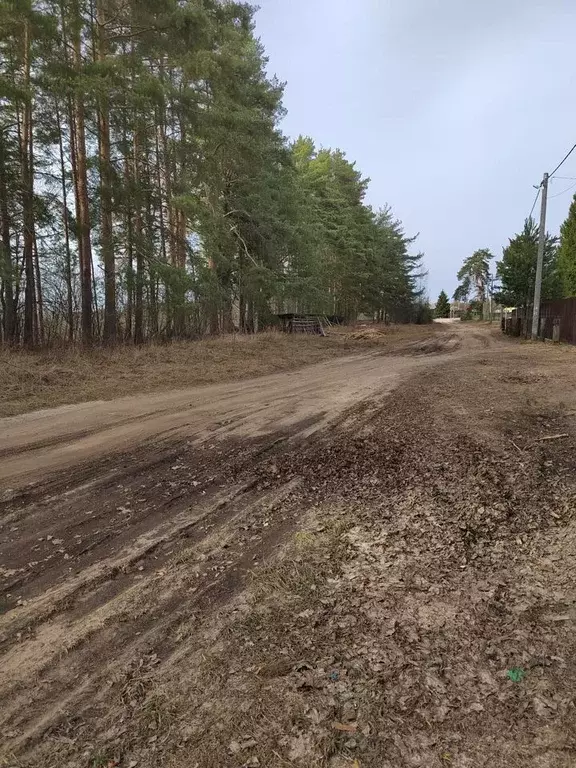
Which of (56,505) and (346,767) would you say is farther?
(56,505)

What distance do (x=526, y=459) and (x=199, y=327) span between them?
54.7 ft

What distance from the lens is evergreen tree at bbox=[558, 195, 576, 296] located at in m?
31.0

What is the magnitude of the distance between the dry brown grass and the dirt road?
10.9 ft

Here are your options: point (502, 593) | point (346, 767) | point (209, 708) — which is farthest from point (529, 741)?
point (209, 708)

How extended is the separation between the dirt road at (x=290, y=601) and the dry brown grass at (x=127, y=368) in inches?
131

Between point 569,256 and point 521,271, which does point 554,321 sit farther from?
point 569,256

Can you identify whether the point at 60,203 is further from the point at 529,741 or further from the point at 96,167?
the point at 529,741

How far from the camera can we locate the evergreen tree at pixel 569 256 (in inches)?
1221

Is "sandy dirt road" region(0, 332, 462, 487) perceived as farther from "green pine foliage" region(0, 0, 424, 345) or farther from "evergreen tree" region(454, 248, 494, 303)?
"evergreen tree" region(454, 248, 494, 303)

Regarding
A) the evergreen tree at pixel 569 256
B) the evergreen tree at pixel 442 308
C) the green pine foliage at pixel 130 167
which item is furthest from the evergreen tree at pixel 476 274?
the green pine foliage at pixel 130 167

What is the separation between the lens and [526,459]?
438 cm

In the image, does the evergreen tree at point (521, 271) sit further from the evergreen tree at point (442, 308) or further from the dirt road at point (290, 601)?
the evergreen tree at point (442, 308)

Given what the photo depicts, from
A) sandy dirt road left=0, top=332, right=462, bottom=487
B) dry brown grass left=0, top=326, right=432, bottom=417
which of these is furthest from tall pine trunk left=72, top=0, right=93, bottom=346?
sandy dirt road left=0, top=332, right=462, bottom=487

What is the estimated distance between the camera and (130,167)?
50.3 feet
